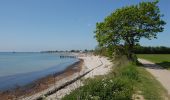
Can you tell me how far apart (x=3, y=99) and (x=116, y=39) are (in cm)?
2358

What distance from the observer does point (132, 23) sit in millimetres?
40156

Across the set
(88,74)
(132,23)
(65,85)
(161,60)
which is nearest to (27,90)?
(65,85)

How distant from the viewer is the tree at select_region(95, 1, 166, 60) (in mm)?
39594

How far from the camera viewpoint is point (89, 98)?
1129 centimetres

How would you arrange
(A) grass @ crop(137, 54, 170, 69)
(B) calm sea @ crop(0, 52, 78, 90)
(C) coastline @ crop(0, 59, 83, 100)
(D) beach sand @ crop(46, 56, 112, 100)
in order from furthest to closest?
1. (A) grass @ crop(137, 54, 170, 69)
2. (B) calm sea @ crop(0, 52, 78, 90)
3. (C) coastline @ crop(0, 59, 83, 100)
4. (D) beach sand @ crop(46, 56, 112, 100)

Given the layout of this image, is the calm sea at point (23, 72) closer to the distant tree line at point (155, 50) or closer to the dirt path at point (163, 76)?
the dirt path at point (163, 76)

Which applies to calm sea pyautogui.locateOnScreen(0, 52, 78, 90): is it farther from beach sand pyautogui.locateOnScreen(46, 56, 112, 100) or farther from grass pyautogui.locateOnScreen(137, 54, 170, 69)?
grass pyautogui.locateOnScreen(137, 54, 170, 69)

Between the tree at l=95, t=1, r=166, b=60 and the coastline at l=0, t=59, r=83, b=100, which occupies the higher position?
the tree at l=95, t=1, r=166, b=60

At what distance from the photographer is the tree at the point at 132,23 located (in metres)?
39.6

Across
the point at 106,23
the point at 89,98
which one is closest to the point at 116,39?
the point at 106,23

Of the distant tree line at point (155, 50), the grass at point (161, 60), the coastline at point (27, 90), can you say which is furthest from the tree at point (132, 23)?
the distant tree line at point (155, 50)

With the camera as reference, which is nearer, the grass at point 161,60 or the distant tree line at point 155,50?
the grass at point 161,60

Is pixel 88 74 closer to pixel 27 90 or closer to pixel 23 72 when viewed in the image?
pixel 27 90

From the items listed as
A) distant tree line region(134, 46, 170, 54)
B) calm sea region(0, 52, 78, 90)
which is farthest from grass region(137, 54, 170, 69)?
distant tree line region(134, 46, 170, 54)
